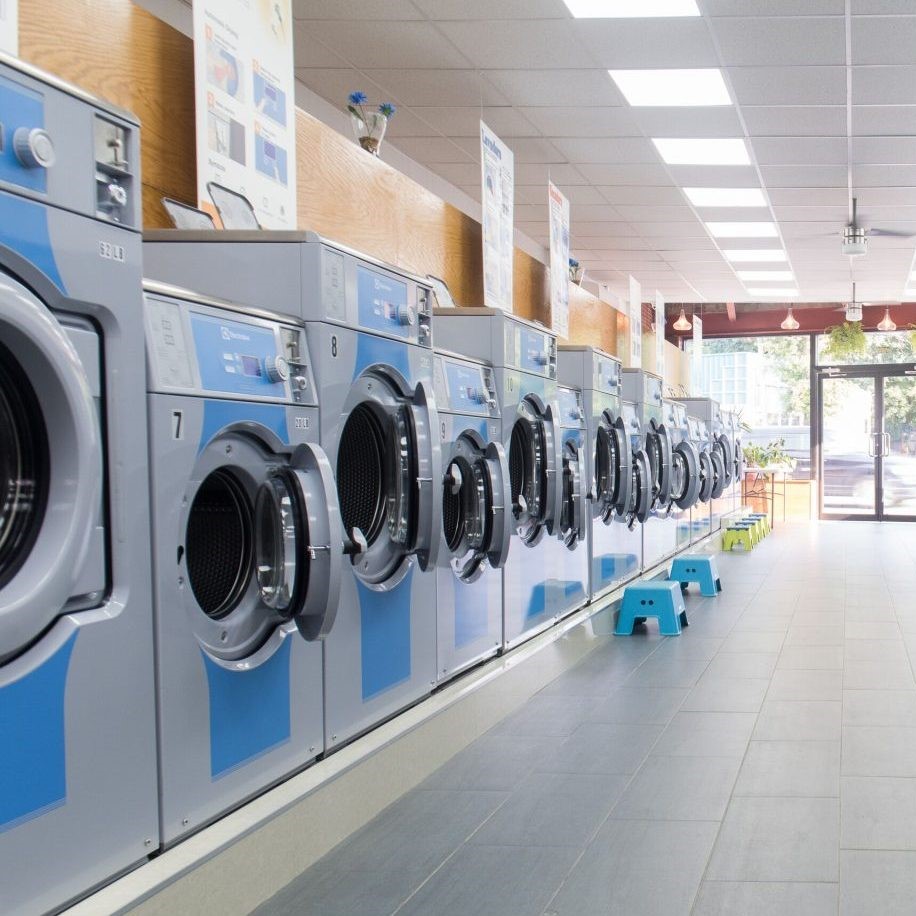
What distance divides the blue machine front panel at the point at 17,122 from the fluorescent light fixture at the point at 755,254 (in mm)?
10260

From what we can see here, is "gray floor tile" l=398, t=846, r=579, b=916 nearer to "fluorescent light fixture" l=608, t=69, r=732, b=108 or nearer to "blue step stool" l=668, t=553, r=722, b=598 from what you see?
"fluorescent light fixture" l=608, t=69, r=732, b=108

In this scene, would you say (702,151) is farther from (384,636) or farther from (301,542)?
(301,542)

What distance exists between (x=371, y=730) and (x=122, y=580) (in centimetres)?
126

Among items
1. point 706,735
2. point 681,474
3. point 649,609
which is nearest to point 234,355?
point 706,735

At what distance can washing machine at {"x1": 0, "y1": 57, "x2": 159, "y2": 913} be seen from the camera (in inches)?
68.0

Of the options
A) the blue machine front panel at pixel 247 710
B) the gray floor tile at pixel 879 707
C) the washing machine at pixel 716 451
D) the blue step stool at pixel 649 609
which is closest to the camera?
the blue machine front panel at pixel 247 710

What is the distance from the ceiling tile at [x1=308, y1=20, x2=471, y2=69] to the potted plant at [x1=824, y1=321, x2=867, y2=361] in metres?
10.9

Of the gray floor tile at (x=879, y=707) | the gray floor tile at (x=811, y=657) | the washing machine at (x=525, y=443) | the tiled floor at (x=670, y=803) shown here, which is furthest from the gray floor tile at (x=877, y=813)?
the gray floor tile at (x=811, y=657)

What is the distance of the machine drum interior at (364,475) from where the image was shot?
3.17m

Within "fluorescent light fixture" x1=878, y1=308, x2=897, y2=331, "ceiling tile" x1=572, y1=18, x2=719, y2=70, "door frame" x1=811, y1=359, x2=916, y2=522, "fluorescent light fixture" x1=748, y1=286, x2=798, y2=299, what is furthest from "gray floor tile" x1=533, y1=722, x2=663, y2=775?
"door frame" x1=811, y1=359, x2=916, y2=522

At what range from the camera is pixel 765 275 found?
13016mm

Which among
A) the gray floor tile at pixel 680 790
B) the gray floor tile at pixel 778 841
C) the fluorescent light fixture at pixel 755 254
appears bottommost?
the gray floor tile at pixel 680 790

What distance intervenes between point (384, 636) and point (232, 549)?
79 cm

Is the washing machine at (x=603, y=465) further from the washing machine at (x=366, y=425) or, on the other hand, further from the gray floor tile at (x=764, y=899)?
the gray floor tile at (x=764, y=899)
